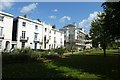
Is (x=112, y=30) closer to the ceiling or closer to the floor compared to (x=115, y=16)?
closer to the floor

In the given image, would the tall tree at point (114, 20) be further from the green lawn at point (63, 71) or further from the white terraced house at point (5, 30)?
the white terraced house at point (5, 30)

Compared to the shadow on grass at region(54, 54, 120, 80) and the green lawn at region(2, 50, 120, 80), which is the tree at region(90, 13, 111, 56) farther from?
the green lawn at region(2, 50, 120, 80)

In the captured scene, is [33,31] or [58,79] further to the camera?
[33,31]

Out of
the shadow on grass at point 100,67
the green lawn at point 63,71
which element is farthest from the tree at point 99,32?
the green lawn at point 63,71

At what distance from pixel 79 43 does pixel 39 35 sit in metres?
47.0

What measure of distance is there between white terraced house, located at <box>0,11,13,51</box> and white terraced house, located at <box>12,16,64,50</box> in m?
3.03

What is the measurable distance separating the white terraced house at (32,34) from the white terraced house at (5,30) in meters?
3.03

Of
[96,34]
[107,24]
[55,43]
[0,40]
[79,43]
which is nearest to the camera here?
[107,24]

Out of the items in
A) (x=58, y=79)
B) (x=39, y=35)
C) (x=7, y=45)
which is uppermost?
(x=39, y=35)

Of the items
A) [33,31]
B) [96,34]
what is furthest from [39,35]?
[96,34]

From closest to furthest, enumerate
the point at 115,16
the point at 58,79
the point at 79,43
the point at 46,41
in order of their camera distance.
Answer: the point at 58,79 → the point at 115,16 → the point at 46,41 → the point at 79,43

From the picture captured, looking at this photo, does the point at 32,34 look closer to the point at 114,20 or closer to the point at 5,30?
the point at 5,30

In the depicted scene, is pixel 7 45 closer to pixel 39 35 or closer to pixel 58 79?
pixel 39 35

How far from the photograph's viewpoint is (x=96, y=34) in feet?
130
